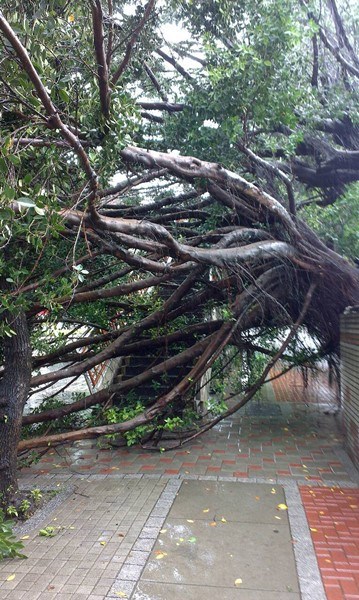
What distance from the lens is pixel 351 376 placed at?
6.92m

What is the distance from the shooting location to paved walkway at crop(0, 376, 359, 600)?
378 centimetres

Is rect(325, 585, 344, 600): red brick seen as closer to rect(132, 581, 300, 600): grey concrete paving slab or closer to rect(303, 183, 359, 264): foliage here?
rect(132, 581, 300, 600): grey concrete paving slab

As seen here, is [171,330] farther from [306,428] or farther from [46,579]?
[46,579]

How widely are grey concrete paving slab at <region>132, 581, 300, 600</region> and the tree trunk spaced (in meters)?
2.10

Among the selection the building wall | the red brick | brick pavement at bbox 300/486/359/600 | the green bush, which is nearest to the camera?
the red brick

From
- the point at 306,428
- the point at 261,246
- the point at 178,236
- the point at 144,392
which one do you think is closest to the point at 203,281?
the point at 178,236

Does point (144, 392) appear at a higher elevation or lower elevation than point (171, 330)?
lower

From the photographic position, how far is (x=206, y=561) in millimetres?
4086

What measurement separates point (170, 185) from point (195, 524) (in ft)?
15.4

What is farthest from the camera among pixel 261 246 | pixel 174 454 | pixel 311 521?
pixel 174 454

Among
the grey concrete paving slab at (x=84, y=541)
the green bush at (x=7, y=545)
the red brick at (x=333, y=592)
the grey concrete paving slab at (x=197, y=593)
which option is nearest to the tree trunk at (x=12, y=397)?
the grey concrete paving slab at (x=84, y=541)

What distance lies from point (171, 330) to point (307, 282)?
7.80ft

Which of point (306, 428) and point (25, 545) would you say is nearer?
point (25, 545)

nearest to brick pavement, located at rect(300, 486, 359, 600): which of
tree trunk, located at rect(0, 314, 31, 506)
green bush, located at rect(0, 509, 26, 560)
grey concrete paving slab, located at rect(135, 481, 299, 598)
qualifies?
grey concrete paving slab, located at rect(135, 481, 299, 598)
